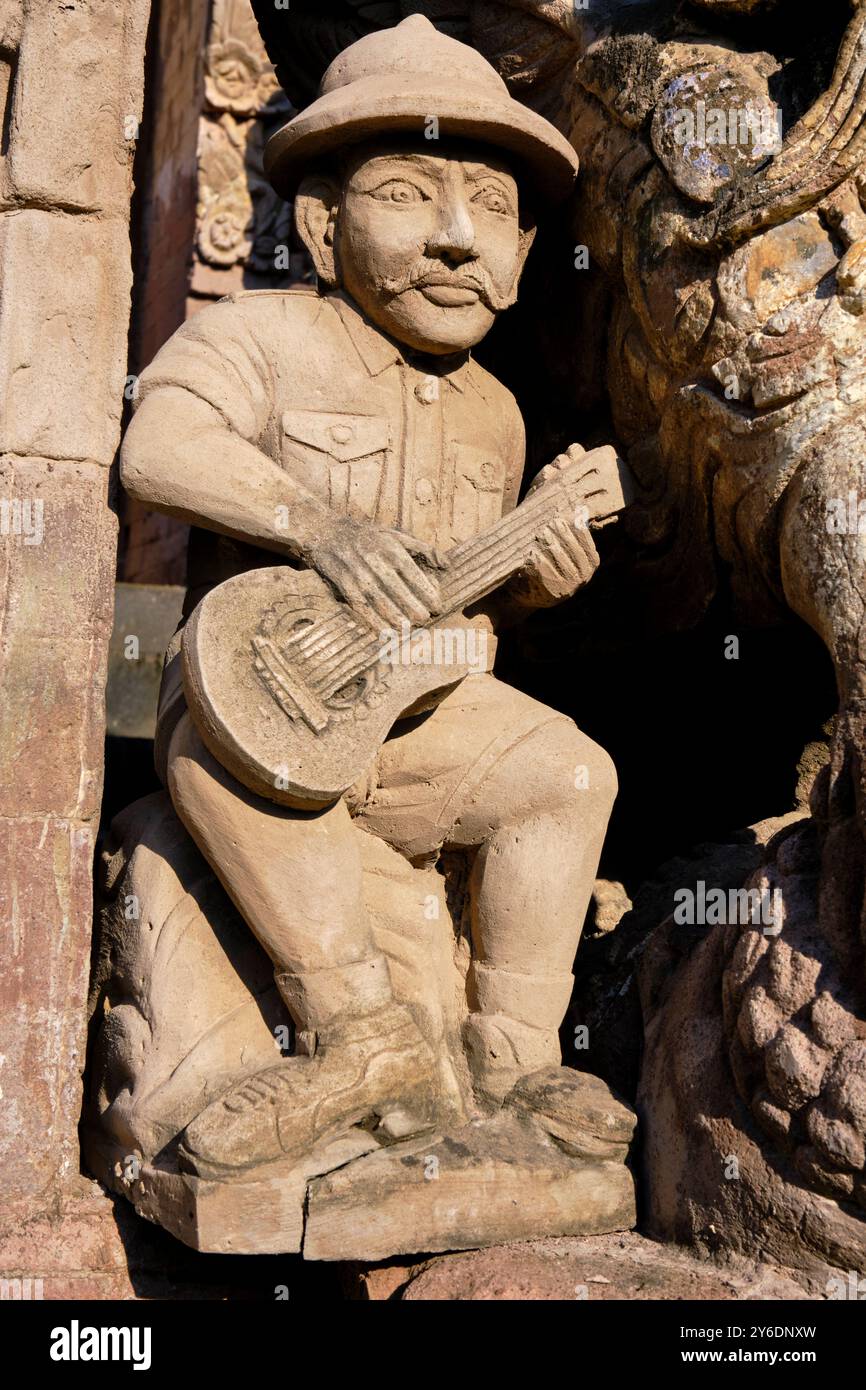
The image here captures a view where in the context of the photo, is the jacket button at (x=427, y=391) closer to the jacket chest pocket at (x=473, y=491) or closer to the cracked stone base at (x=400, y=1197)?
the jacket chest pocket at (x=473, y=491)

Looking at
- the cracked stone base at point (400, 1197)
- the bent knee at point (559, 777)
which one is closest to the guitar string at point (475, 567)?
the bent knee at point (559, 777)

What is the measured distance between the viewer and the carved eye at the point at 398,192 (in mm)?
3889

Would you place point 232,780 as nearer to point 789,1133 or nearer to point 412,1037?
point 412,1037

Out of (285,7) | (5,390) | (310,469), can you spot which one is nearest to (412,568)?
(310,469)

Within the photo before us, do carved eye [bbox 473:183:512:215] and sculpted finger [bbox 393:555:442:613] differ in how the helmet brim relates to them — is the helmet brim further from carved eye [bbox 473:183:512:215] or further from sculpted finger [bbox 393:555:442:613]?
sculpted finger [bbox 393:555:442:613]

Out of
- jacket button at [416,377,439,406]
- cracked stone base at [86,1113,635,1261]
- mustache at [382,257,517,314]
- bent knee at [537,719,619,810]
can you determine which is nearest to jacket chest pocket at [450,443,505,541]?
jacket button at [416,377,439,406]

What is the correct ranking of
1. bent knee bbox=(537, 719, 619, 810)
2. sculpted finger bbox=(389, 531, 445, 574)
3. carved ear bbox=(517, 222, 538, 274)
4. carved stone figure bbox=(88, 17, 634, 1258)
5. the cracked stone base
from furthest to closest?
carved ear bbox=(517, 222, 538, 274) → bent knee bbox=(537, 719, 619, 810) → sculpted finger bbox=(389, 531, 445, 574) → carved stone figure bbox=(88, 17, 634, 1258) → the cracked stone base

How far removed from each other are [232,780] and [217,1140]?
70 centimetres

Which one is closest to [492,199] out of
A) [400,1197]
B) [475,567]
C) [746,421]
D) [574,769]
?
[746,421]

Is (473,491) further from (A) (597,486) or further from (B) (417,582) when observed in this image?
(B) (417,582)

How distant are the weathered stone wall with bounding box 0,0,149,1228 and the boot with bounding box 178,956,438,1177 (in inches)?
20.3

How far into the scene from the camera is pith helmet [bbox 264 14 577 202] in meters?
3.83

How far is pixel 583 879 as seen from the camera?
3816 mm

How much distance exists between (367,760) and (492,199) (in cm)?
136
